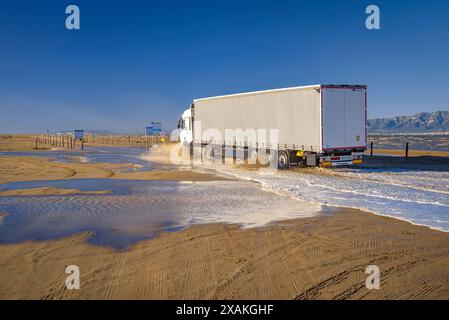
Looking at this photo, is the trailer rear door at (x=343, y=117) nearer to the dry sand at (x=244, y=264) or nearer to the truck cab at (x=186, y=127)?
the dry sand at (x=244, y=264)

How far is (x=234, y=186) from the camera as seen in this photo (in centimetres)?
1738

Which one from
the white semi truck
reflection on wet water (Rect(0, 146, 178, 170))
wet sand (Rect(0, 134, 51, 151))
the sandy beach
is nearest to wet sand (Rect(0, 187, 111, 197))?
the sandy beach

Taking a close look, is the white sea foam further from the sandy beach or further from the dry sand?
the dry sand

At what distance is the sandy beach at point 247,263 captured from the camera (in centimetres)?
600

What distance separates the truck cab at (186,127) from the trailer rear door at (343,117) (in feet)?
53.0

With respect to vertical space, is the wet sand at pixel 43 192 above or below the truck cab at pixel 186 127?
below

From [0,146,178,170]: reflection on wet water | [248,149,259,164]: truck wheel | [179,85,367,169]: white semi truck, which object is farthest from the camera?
[0,146,178,170]: reflection on wet water

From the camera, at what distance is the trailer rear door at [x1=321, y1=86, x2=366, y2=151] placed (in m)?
20.9

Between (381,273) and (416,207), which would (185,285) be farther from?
(416,207)

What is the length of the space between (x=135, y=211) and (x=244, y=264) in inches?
217

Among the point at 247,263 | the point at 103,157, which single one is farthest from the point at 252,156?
the point at 247,263

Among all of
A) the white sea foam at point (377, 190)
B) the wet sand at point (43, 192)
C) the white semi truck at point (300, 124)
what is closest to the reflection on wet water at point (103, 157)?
the white semi truck at point (300, 124)
